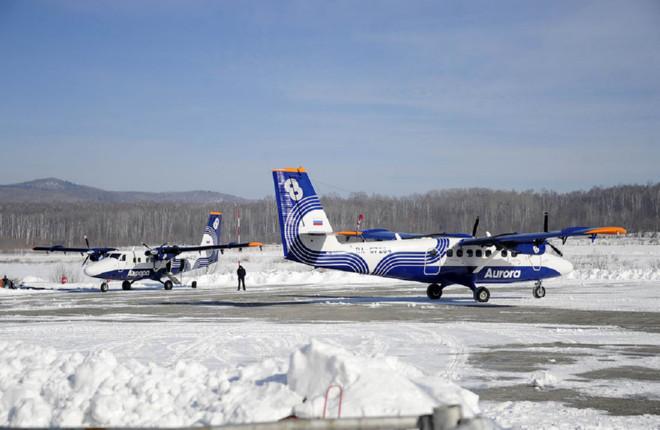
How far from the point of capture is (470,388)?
10656 mm

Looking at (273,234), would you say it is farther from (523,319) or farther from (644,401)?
(644,401)

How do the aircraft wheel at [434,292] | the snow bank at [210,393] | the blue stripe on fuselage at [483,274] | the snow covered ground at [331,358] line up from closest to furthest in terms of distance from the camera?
the snow bank at [210,393] < the snow covered ground at [331,358] < the blue stripe on fuselage at [483,274] < the aircraft wheel at [434,292]

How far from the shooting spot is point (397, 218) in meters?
156

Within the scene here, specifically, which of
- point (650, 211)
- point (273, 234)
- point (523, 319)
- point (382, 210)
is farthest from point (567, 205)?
point (523, 319)

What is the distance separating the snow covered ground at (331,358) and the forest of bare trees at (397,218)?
109 meters

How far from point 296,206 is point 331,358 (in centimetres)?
1642

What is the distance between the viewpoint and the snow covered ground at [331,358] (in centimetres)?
795

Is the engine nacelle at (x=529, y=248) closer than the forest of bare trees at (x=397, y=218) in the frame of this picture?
Yes

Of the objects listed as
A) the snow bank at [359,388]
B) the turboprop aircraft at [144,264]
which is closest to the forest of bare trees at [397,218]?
the turboprop aircraft at [144,264]

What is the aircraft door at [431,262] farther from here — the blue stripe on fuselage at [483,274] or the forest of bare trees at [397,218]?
the forest of bare trees at [397,218]

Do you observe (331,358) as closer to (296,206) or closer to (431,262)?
(296,206)

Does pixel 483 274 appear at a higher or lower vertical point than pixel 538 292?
higher

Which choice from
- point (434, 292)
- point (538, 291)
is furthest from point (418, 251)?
point (538, 291)

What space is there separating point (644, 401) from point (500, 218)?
137608 millimetres
